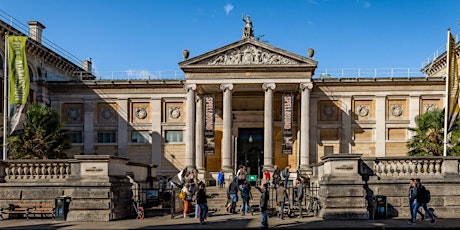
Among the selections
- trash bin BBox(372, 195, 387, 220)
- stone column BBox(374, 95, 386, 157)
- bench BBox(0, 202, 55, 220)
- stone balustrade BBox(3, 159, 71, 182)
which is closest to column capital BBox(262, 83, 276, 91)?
stone column BBox(374, 95, 386, 157)

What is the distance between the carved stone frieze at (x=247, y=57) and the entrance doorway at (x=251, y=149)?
24.3ft

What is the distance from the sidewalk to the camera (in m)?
17.5

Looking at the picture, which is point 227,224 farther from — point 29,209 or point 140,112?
point 140,112

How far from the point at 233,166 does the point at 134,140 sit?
31.2 feet

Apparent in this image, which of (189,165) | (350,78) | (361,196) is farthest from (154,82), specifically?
(361,196)

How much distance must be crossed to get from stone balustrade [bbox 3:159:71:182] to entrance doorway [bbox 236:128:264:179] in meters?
25.0

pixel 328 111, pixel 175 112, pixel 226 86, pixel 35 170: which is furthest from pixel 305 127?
pixel 35 170

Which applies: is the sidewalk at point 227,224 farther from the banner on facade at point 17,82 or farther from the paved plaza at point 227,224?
the banner on facade at point 17,82

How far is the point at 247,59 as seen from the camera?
131ft

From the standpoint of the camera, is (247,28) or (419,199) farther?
(247,28)

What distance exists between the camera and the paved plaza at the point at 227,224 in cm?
1753

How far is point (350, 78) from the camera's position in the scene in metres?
43.5

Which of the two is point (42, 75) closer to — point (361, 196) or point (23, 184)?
point (23, 184)

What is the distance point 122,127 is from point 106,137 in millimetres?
1773
